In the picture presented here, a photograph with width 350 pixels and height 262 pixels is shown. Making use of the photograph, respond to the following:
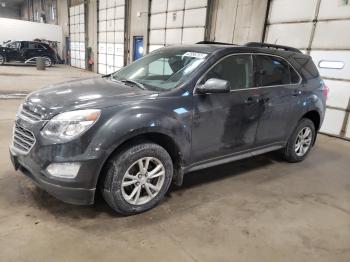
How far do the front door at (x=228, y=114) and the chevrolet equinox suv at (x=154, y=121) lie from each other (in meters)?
0.01

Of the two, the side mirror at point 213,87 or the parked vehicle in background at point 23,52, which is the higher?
the side mirror at point 213,87

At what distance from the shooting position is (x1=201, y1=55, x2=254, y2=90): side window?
301 centimetres

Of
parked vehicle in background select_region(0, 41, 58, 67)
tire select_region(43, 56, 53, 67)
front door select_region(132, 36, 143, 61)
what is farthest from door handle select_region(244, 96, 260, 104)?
tire select_region(43, 56, 53, 67)

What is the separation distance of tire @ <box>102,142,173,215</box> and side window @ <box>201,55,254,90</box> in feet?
3.20

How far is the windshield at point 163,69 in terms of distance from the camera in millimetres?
2885

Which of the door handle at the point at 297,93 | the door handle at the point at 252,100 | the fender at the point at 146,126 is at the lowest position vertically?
the fender at the point at 146,126

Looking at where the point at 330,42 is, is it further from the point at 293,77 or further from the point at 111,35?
the point at 111,35

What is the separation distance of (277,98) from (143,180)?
1958 mm

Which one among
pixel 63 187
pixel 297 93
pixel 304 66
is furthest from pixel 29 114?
pixel 304 66

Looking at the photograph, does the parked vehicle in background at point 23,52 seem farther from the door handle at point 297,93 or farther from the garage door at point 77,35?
the door handle at point 297,93

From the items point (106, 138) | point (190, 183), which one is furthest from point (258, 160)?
point (106, 138)

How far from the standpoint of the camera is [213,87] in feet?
8.91

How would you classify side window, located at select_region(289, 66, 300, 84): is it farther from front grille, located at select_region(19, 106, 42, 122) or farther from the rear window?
front grille, located at select_region(19, 106, 42, 122)

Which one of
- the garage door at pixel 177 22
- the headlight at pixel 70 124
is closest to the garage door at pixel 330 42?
the garage door at pixel 177 22
